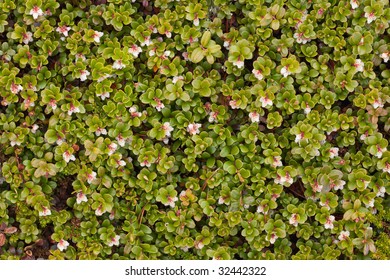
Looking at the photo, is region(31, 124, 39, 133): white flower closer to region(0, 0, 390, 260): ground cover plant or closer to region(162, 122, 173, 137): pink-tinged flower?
region(0, 0, 390, 260): ground cover plant

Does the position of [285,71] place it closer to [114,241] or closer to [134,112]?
[134,112]

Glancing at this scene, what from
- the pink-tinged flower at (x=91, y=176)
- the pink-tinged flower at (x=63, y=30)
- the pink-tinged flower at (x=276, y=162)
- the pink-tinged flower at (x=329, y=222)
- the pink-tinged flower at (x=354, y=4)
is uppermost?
the pink-tinged flower at (x=354, y=4)

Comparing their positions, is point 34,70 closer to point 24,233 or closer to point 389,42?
point 24,233

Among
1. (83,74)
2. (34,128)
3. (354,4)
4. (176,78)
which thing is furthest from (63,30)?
(354,4)

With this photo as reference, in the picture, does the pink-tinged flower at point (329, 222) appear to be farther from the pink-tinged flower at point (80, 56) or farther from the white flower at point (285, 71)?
the pink-tinged flower at point (80, 56)

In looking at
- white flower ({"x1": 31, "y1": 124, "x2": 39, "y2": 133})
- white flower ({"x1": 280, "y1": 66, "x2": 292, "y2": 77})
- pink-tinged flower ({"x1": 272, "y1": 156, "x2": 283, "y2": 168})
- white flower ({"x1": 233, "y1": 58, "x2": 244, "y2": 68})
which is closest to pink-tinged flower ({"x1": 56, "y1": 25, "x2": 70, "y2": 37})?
white flower ({"x1": 31, "y1": 124, "x2": 39, "y2": 133})

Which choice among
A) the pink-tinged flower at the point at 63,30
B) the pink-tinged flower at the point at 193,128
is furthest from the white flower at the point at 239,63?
the pink-tinged flower at the point at 63,30

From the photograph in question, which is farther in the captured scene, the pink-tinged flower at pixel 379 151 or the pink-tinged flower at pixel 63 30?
the pink-tinged flower at pixel 63 30

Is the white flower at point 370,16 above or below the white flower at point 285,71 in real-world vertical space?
above
